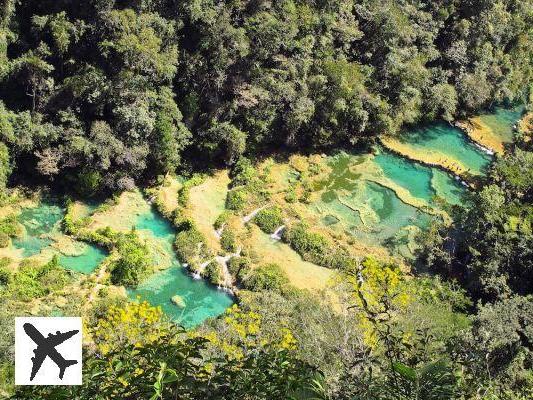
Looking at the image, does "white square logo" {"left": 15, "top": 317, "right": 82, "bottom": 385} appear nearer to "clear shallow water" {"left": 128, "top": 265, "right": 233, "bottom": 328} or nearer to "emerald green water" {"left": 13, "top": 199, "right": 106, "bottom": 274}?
"clear shallow water" {"left": 128, "top": 265, "right": 233, "bottom": 328}

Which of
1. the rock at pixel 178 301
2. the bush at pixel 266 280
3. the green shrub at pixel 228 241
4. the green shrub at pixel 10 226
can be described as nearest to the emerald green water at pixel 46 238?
the green shrub at pixel 10 226

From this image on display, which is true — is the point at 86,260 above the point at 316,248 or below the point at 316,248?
below

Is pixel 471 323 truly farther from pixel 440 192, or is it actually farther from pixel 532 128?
pixel 532 128

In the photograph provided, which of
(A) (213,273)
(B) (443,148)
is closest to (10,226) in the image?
(A) (213,273)

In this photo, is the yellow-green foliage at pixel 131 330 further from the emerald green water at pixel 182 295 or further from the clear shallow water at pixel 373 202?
the clear shallow water at pixel 373 202

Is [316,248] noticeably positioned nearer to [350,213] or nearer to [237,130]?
[350,213]
